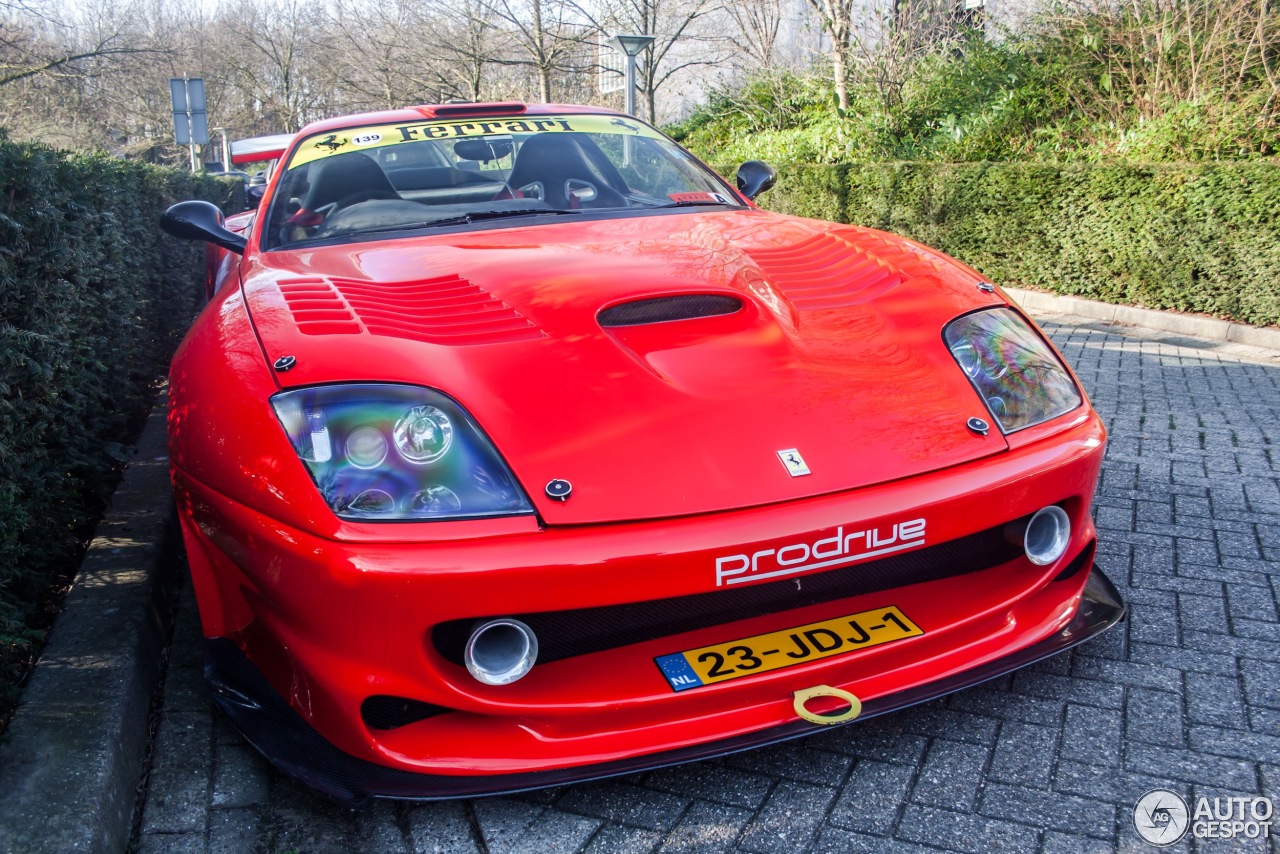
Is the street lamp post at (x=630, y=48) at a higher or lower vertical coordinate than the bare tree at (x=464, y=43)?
lower

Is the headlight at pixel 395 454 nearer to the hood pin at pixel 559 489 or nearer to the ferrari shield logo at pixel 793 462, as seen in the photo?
the hood pin at pixel 559 489

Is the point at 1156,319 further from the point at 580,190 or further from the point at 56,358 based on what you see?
the point at 56,358

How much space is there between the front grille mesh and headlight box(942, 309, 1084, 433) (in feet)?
1.12

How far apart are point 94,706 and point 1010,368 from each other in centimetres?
225

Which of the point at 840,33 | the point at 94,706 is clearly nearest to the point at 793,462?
the point at 94,706

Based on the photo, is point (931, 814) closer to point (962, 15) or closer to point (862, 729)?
point (862, 729)

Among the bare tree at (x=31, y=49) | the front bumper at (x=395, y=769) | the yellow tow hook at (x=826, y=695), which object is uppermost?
the bare tree at (x=31, y=49)

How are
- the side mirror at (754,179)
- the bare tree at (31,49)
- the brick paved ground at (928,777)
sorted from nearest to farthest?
the brick paved ground at (928,777), the side mirror at (754,179), the bare tree at (31,49)

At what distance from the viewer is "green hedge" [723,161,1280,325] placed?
271 inches

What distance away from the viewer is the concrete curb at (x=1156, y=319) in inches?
266

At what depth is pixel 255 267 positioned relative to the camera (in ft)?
9.78

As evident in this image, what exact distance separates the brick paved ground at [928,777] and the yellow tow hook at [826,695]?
19 cm

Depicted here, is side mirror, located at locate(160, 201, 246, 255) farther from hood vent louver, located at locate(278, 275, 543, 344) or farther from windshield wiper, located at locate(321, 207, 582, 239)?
hood vent louver, located at locate(278, 275, 543, 344)

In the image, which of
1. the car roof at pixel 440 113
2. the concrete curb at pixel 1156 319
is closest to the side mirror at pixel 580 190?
the car roof at pixel 440 113
